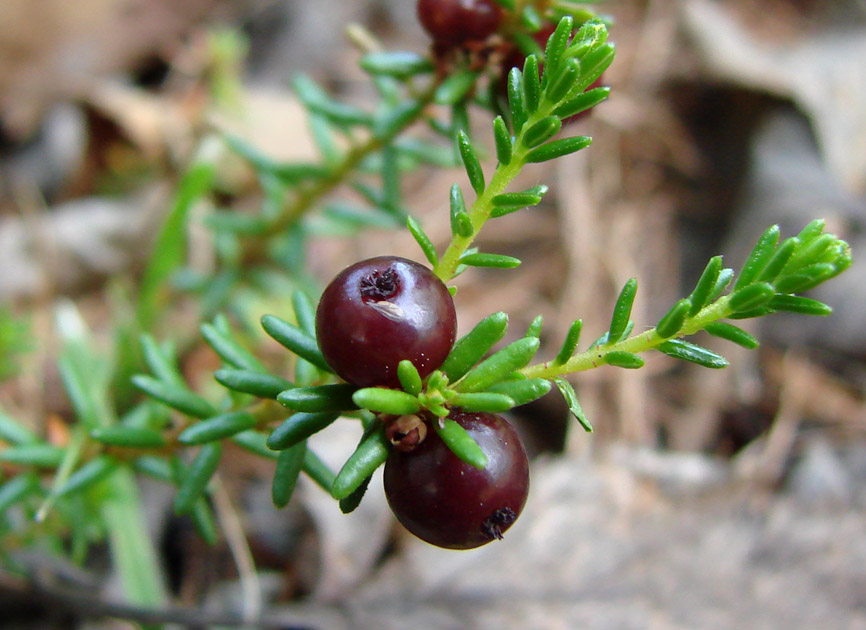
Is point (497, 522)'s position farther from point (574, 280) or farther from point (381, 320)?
point (574, 280)

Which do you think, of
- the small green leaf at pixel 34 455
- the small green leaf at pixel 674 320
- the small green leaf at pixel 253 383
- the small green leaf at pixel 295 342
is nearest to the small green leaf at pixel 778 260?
the small green leaf at pixel 674 320

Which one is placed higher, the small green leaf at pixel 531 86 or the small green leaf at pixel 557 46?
the small green leaf at pixel 557 46

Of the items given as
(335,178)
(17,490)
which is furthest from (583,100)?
(17,490)

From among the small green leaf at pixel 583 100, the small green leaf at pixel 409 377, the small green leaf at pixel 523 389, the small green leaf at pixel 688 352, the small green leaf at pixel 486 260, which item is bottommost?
the small green leaf at pixel 688 352

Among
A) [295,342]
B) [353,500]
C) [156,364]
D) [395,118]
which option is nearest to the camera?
[353,500]

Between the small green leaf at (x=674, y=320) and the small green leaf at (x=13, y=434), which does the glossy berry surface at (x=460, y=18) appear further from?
the small green leaf at (x=13, y=434)
